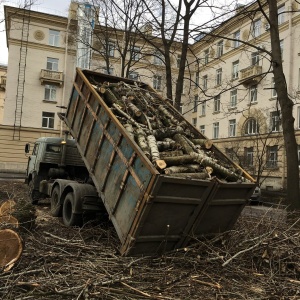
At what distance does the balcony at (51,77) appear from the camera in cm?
3766

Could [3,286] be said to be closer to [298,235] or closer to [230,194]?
[230,194]

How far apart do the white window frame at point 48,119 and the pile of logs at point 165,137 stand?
30708 mm

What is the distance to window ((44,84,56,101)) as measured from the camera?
38.5 m

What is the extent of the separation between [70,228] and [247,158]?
20.7 m

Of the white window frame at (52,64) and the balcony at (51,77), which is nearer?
the balcony at (51,77)

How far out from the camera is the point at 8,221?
22.3 feet

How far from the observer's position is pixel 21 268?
5.05 meters

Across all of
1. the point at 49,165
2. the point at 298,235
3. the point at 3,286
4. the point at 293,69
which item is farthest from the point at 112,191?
the point at 293,69

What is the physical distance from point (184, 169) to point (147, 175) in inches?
28.2

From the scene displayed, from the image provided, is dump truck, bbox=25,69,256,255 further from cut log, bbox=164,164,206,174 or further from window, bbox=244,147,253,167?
window, bbox=244,147,253,167

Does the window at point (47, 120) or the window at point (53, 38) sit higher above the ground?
the window at point (53, 38)

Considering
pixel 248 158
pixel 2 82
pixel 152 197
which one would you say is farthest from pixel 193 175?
pixel 2 82

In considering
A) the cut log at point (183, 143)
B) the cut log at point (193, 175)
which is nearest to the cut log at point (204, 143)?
the cut log at point (183, 143)

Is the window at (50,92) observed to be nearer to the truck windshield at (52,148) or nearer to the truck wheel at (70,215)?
the truck windshield at (52,148)
